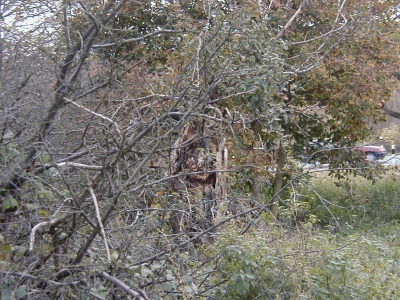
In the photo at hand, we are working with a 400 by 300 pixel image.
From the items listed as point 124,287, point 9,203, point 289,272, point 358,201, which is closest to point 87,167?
point 9,203

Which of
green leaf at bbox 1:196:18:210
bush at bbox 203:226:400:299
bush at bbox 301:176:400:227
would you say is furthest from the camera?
bush at bbox 301:176:400:227

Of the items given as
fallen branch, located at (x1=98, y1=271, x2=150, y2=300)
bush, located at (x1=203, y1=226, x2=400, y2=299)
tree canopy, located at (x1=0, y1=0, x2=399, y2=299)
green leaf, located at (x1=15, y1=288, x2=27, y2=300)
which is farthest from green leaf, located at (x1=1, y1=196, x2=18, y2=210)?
bush, located at (x1=203, y1=226, x2=400, y2=299)

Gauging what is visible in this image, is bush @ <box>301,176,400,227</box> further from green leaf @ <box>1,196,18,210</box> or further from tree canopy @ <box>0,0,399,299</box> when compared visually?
green leaf @ <box>1,196,18,210</box>

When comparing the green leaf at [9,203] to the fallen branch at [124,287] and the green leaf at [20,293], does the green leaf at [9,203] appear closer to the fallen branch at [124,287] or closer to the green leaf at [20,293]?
the green leaf at [20,293]

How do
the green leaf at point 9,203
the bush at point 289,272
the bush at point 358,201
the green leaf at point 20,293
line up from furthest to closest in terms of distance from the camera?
the bush at point 358,201 < the bush at point 289,272 < the green leaf at point 9,203 < the green leaf at point 20,293

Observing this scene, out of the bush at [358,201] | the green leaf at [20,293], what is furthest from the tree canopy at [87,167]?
the bush at [358,201]

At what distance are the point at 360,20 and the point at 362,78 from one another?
1.50 meters

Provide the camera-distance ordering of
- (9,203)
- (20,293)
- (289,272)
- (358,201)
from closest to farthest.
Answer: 1. (20,293)
2. (9,203)
3. (289,272)
4. (358,201)

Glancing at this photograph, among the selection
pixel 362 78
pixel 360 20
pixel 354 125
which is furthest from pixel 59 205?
pixel 354 125

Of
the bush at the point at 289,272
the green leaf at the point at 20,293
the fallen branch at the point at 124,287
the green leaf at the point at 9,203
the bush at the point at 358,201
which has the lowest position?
the bush at the point at 358,201

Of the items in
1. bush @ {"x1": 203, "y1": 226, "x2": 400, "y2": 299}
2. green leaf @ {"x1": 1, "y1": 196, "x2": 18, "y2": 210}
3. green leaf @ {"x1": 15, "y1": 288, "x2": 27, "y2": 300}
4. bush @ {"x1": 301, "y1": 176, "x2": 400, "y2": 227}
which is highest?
green leaf @ {"x1": 1, "y1": 196, "x2": 18, "y2": 210}

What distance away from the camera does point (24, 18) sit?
11.4ft

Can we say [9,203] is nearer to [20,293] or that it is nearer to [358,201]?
[20,293]

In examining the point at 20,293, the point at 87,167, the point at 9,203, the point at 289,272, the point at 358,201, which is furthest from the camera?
the point at 358,201
